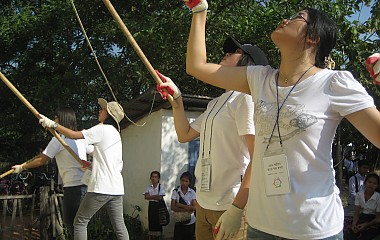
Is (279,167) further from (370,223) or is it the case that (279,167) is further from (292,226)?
(370,223)

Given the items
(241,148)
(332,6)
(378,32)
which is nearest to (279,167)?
(241,148)

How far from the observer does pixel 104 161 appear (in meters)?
4.46

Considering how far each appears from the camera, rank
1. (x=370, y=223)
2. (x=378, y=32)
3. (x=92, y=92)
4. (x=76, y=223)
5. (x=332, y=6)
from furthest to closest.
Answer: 1. (x=92, y=92)
2. (x=332, y=6)
3. (x=378, y=32)
4. (x=370, y=223)
5. (x=76, y=223)

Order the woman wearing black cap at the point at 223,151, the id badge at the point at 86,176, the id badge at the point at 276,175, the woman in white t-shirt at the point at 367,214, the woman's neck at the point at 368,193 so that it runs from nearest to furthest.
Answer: the id badge at the point at 276,175 < the woman wearing black cap at the point at 223,151 < the id badge at the point at 86,176 < the woman in white t-shirt at the point at 367,214 < the woman's neck at the point at 368,193

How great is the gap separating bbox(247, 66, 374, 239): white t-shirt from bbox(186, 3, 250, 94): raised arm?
32 centimetres

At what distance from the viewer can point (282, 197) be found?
1.65 metres

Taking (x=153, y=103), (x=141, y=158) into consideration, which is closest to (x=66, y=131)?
(x=153, y=103)

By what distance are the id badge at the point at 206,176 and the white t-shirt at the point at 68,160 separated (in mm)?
2544

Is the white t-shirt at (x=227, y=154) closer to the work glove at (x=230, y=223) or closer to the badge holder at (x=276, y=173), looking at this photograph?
the work glove at (x=230, y=223)

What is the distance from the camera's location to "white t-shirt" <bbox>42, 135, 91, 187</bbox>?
4789 millimetres

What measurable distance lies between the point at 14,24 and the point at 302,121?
10916 mm

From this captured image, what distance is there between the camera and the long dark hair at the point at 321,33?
5.85 feet

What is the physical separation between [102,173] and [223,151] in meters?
2.30

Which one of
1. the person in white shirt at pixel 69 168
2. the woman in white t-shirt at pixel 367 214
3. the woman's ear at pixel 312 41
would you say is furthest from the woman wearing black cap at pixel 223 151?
the woman in white t-shirt at pixel 367 214
